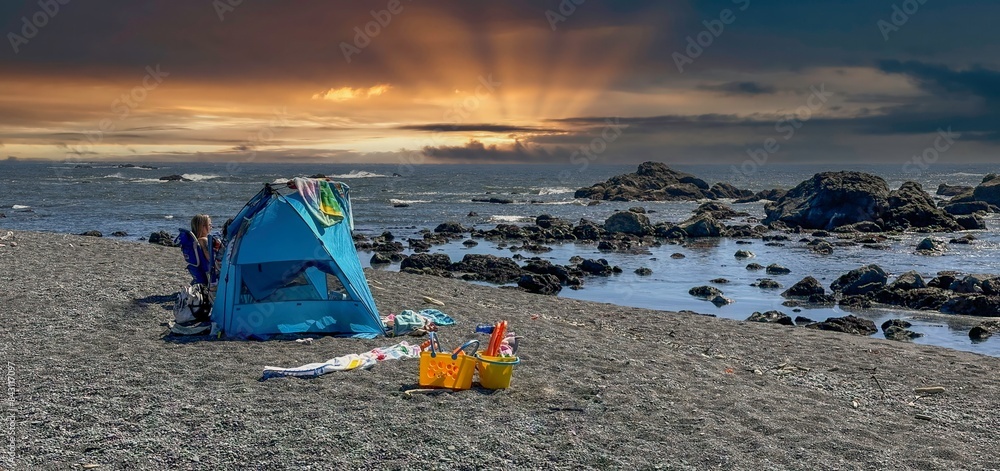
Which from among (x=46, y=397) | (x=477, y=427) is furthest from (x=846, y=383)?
(x=46, y=397)

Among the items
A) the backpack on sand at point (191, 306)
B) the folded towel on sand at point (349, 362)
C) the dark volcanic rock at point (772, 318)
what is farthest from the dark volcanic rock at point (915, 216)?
the backpack on sand at point (191, 306)

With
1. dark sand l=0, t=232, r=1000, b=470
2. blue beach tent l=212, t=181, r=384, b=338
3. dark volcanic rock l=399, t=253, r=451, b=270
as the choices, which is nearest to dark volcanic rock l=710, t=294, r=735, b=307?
dark sand l=0, t=232, r=1000, b=470

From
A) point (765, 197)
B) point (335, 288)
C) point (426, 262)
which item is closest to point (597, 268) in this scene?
point (426, 262)

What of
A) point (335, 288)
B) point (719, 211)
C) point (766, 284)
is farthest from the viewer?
point (719, 211)

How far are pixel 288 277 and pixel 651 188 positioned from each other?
69.3m

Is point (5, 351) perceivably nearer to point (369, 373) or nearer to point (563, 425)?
point (369, 373)

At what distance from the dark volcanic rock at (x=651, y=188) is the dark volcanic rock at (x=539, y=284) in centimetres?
5129

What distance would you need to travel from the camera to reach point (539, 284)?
78.7 ft

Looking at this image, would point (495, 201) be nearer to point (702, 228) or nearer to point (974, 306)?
point (702, 228)

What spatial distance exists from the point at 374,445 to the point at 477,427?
1.12 m

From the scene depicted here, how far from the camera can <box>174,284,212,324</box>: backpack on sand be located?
12.5m

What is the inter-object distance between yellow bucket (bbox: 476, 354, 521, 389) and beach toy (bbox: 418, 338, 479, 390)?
133mm

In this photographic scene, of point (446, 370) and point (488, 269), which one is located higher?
point (446, 370)

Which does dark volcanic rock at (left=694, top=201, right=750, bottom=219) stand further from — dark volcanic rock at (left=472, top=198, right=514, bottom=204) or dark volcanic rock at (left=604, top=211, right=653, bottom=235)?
dark volcanic rock at (left=472, top=198, right=514, bottom=204)
